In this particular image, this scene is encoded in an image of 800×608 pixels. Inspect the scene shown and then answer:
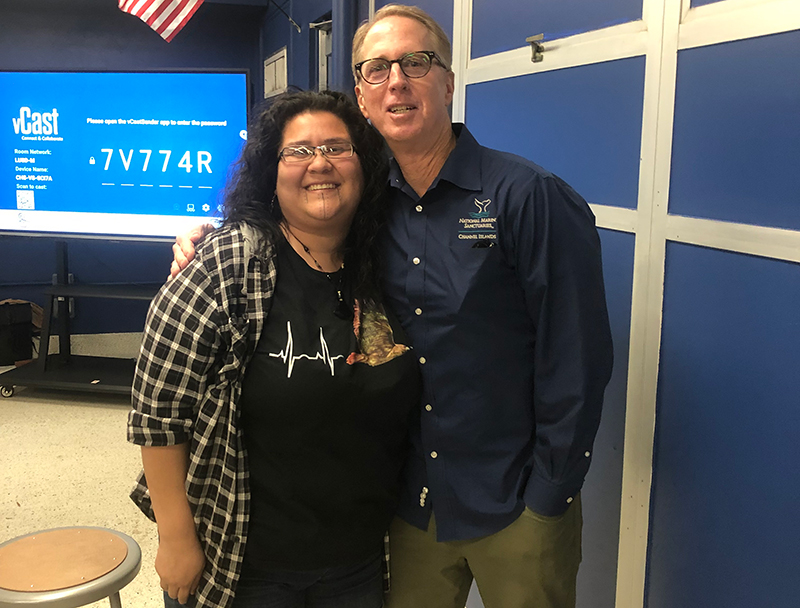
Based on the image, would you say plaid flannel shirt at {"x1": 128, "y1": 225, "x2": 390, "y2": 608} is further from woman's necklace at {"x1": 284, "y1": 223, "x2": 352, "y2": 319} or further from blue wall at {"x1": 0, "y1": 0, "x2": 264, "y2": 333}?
blue wall at {"x1": 0, "y1": 0, "x2": 264, "y2": 333}

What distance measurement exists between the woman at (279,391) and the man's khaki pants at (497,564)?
0.10 metres

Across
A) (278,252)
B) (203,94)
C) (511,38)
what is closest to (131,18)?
(203,94)

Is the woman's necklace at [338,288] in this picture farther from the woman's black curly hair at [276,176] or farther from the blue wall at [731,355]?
the blue wall at [731,355]

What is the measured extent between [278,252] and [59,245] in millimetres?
3564

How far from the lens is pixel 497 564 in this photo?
130cm

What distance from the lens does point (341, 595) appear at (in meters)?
1.33

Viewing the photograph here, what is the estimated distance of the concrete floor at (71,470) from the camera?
272 centimetres

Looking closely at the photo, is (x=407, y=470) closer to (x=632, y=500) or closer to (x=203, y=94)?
(x=632, y=500)

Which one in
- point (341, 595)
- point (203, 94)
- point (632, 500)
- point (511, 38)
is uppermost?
point (203, 94)

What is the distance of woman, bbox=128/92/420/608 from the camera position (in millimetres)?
1187

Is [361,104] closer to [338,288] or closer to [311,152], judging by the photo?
[311,152]

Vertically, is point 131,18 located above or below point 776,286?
above

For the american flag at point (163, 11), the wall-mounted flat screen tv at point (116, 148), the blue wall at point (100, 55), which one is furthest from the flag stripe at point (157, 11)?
the blue wall at point (100, 55)

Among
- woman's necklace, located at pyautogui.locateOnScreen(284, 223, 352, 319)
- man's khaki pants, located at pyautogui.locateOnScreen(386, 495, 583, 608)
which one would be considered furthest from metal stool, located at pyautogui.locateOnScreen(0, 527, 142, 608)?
woman's necklace, located at pyautogui.locateOnScreen(284, 223, 352, 319)
